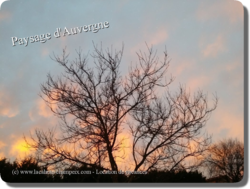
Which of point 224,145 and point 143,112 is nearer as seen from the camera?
point 224,145

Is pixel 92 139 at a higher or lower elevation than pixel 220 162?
higher

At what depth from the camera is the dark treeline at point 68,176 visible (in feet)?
16.5

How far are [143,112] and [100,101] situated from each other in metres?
1.32

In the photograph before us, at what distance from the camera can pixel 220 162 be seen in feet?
21.5

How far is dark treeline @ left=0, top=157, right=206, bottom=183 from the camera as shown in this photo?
16.5 feet

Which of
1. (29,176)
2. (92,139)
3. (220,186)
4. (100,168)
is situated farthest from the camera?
(92,139)

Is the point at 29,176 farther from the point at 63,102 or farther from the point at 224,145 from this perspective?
the point at 224,145

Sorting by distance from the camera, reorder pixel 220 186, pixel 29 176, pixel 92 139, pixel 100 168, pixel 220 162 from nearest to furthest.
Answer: pixel 220 186
pixel 29 176
pixel 100 168
pixel 220 162
pixel 92 139

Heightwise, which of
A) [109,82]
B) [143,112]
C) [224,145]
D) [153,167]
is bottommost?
[153,167]

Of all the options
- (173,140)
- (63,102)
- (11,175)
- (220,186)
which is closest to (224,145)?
(173,140)

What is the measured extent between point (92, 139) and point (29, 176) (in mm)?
2190

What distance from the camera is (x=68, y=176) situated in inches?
215

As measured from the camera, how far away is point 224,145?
658 centimetres

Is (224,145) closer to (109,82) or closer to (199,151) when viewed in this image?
(199,151)
